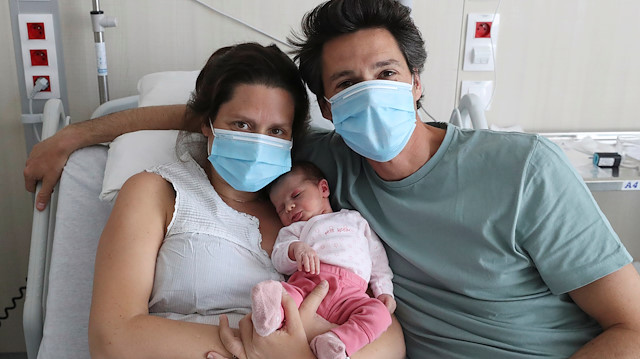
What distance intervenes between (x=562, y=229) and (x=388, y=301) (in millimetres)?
480

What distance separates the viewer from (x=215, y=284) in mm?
1509

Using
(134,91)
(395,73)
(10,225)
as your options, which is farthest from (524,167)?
(10,225)

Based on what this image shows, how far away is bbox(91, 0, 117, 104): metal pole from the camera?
2.27 metres

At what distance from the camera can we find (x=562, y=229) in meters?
1.40

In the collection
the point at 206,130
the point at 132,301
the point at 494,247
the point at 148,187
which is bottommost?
the point at 132,301

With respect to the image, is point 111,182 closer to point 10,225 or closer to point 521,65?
point 10,225

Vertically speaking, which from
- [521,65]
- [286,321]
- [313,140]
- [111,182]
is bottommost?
[286,321]

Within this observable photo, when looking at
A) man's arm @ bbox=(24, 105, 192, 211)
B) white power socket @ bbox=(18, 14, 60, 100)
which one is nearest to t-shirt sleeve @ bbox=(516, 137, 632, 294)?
man's arm @ bbox=(24, 105, 192, 211)

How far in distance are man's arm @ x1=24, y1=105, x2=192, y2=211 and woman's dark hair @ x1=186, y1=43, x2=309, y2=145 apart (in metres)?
0.17

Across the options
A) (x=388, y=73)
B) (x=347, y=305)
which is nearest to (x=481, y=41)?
(x=388, y=73)

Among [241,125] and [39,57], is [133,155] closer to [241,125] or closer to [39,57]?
[241,125]

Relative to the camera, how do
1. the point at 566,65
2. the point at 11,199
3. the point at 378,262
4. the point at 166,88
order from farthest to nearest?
the point at 566,65, the point at 11,199, the point at 166,88, the point at 378,262

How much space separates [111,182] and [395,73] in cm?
92

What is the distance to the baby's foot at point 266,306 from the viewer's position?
50.9 inches
